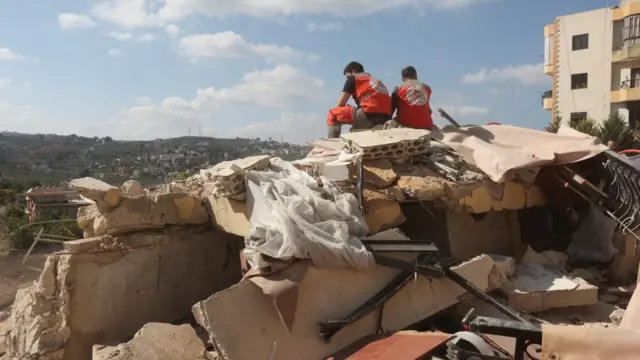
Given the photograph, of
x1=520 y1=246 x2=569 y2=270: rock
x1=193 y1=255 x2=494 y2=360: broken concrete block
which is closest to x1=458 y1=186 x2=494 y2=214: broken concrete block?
x1=520 y1=246 x2=569 y2=270: rock

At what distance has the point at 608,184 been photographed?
525 cm

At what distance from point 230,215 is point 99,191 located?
1.09 m

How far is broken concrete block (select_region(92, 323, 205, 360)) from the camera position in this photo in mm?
3617

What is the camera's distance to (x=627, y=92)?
81.4ft

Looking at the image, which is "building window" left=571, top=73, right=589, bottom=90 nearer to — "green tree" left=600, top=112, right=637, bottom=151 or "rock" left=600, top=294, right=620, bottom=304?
"green tree" left=600, top=112, right=637, bottom=151

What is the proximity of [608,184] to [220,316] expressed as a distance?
3999mm

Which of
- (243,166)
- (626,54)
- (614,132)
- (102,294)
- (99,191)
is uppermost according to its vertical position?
(626,54)

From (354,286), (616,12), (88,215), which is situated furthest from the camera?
(616,12)

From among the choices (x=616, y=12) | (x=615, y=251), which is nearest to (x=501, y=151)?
(x=615, y=251)

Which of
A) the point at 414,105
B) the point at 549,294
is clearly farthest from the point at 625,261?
the point at 414,105

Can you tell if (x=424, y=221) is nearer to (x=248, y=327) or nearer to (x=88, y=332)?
(x=248, y=327)

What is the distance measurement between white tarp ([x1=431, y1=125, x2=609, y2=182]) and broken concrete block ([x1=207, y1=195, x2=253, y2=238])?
233 cm

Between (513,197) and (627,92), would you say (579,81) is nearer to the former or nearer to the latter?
(627,92)

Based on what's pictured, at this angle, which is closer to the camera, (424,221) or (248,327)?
(248,327)
